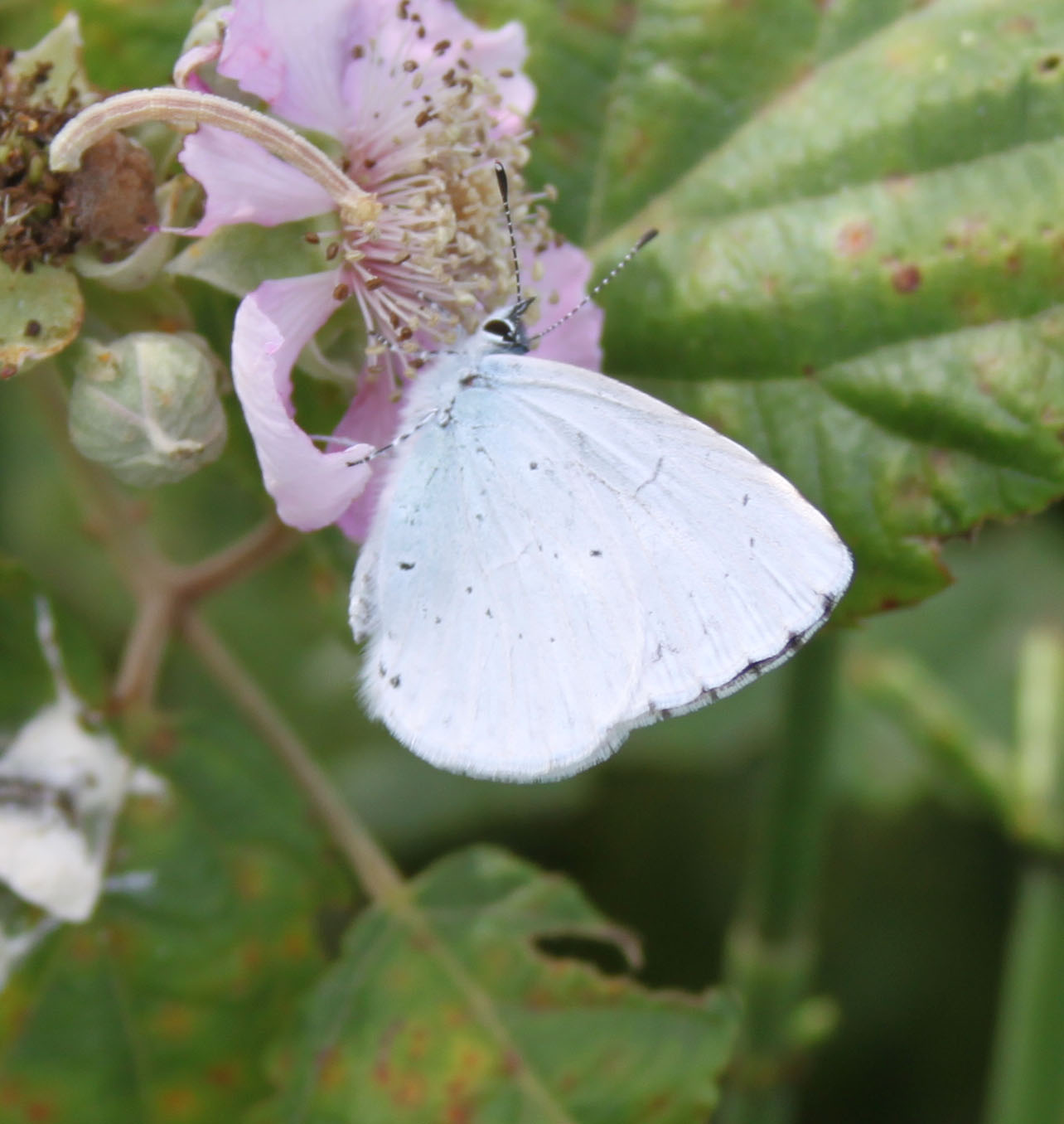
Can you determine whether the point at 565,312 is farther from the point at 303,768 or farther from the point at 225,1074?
the point at 225,1074

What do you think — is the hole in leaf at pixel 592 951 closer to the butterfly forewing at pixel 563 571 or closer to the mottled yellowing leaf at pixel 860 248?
the butterfly forewing at pixel 563 571

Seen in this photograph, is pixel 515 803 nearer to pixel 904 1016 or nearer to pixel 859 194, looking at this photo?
pixel 904 1016

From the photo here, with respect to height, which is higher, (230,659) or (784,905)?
(230,659)

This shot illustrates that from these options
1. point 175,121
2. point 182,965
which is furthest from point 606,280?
point 182,965

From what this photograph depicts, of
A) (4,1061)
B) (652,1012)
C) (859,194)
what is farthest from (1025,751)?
(4,1061)

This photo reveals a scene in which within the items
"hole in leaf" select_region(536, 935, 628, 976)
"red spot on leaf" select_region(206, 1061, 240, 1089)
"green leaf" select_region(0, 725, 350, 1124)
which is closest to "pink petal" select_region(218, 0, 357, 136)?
"green leaf" select_region(0, 725, 350, 1124)

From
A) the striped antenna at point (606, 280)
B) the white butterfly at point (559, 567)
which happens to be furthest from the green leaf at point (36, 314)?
the striped antenna at point (606, 280)
